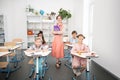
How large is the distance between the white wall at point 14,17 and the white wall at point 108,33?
533cm

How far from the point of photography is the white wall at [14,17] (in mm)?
9750

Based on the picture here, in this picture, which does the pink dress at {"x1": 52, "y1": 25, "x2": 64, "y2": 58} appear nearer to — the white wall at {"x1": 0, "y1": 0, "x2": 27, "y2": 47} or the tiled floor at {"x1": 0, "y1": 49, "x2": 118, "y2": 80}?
the tiled floor at {"x1": 0, "y1": 49, "x2": 118, "y2": 80}

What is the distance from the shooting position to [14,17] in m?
9.84

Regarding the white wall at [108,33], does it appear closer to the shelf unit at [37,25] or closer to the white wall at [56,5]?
the white wall at [56,5]

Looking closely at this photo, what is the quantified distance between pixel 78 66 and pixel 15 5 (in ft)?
23.5

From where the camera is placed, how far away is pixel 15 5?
32.1 feet

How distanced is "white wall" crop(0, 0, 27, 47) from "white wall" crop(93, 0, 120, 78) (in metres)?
5.33

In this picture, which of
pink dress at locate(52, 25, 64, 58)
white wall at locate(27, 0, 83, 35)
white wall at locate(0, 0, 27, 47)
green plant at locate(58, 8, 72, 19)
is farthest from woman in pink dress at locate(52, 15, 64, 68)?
white wall at locate(0, 0, 27, 47)

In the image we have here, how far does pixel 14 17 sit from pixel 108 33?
6693mm

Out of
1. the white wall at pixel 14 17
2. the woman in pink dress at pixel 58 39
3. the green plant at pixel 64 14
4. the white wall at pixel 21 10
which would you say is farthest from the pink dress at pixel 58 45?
the white wall at pixel 14 17

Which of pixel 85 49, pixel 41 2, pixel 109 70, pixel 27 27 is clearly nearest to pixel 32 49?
pixel 85 49

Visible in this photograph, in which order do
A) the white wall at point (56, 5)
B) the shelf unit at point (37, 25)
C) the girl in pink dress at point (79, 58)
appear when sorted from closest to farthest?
the girl in pink dress at point (79, 58) < the shelf unit at point (37, 25) < the white wall at point (56, 5)

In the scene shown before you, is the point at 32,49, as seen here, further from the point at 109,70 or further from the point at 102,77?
the point at 109,70

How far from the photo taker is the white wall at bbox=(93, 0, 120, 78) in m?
4.31
